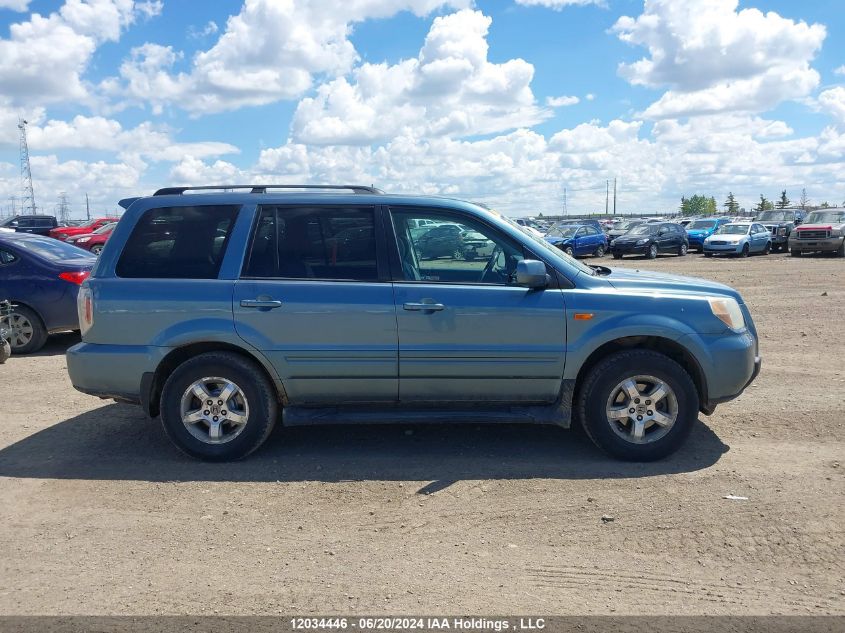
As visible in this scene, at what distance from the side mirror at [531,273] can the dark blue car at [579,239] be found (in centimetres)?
2547

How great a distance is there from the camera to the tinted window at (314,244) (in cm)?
503

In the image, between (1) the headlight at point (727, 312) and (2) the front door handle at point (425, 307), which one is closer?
(2) the front door handle at point (425, 307)

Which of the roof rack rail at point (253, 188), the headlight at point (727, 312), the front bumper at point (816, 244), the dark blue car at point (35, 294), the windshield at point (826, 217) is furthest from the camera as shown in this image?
the windshield at point (826, 217)

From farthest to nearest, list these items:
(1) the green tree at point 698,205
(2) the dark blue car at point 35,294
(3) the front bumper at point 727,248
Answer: (1) the green tree at point 698,205 < (3) the front bumper at point 727,248 < (2) the dark blue car at point 35,294

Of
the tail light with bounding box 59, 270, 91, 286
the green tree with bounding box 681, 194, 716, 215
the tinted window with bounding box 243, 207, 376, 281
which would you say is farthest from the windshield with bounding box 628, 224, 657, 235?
the green tree with bounding box 681, 194, 716, 215

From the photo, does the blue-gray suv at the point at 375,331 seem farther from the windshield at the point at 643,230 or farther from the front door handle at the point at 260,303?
the windshield at the point at 643,230

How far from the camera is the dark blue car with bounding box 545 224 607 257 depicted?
30.4 metres

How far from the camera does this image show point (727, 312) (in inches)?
198

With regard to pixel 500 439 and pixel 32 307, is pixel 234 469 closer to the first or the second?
pixel 500 439

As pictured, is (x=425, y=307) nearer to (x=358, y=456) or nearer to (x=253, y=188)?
(x=358, y=456)

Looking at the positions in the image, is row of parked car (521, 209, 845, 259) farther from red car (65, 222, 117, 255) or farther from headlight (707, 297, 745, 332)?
headlight (707, 297, 745, 332)

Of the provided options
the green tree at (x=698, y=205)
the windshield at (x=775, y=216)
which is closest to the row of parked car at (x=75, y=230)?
the windshield at (x=775, y=216)

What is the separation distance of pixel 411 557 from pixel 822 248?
29188 millimetres

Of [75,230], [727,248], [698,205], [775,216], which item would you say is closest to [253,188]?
[75,230]
